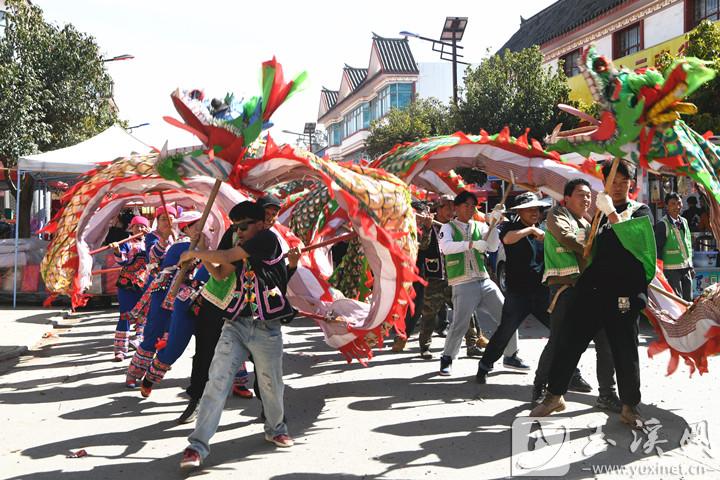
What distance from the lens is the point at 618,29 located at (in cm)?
2322

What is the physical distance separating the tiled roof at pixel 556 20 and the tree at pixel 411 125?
14.0ft

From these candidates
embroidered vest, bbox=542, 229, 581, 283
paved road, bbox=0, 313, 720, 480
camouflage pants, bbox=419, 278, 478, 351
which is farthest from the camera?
camouflage pants, bbox=419, 278, 478, 351

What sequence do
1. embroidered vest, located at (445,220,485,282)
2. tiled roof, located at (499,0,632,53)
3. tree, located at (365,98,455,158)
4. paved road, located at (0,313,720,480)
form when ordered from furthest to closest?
1. tree, located at (365,98,455,158)
2. tiled roof, located at (499,0,632,53)
3. embroidered vest, located at (445,220,485,282)
4. paved road, located at (0,313,720,480)

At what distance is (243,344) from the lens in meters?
4.62

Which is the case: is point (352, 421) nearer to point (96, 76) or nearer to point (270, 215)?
point (270, 215)

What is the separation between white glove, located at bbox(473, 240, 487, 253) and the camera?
6754 mm

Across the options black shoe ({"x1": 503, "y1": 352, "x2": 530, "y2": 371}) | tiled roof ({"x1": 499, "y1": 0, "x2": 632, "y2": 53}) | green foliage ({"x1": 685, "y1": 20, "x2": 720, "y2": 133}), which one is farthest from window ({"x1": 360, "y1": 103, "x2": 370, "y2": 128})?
black shoe ({"x1": 503, "y1": 352, "x2": 530, "y2": 371})

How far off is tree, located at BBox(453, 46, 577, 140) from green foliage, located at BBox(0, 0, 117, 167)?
11407 mm

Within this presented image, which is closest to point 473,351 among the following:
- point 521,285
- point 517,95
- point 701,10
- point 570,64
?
point 521,285

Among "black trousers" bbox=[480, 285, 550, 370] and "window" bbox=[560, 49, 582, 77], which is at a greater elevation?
"window" bbox=[560, 49, 582, 77]

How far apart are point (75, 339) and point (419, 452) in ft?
22.0

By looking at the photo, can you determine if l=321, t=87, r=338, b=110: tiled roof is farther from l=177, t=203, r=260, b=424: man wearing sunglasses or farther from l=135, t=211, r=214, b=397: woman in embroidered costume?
l=177, t=203, r=260, b=424: man wearing sunglasses

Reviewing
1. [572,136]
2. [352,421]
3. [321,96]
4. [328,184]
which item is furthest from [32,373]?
[321,96]

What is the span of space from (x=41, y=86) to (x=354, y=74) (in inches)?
1635
